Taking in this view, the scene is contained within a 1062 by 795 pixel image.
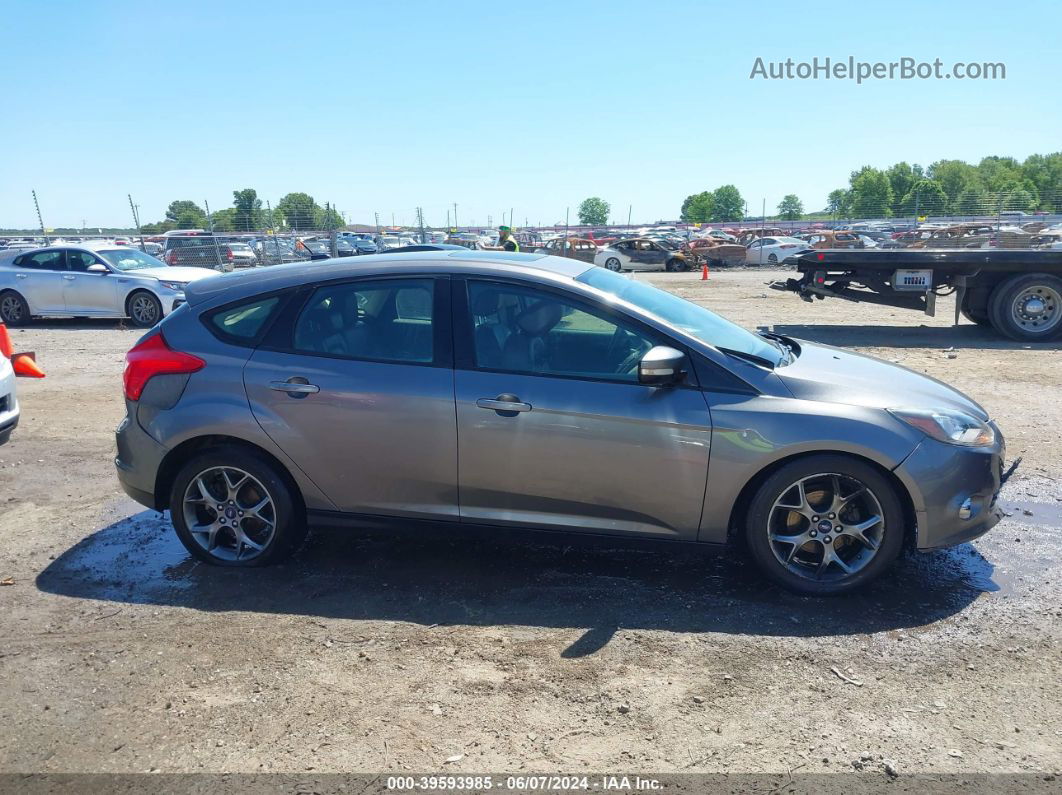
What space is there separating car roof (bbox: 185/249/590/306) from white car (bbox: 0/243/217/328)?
11.1 metres

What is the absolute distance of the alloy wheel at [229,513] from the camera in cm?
451

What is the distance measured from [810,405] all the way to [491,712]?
204cm

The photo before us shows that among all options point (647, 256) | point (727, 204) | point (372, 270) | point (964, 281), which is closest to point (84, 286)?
point (372, 270)

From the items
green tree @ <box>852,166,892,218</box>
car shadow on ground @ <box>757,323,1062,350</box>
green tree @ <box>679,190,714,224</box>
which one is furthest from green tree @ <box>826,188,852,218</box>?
car shadow on ground @ <box>757,323,1062,350</box>

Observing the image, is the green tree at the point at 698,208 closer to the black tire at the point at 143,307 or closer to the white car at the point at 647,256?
the white car at the point at 647,256

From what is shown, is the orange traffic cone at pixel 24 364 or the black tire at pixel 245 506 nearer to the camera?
the black tire at pixel 245 506

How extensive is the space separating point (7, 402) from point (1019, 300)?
12.7m

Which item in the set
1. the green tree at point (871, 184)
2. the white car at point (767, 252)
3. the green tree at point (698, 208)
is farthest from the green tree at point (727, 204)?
the white car at point (767, 252)

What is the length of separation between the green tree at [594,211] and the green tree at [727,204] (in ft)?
83.8

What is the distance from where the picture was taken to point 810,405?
13.1ft

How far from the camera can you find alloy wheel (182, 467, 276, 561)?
177 inches

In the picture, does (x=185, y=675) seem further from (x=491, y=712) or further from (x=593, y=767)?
(x=593, y=767)

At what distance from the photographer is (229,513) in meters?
4.55

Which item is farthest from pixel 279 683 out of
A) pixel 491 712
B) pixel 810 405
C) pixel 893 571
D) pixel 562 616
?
pixel 893 571
